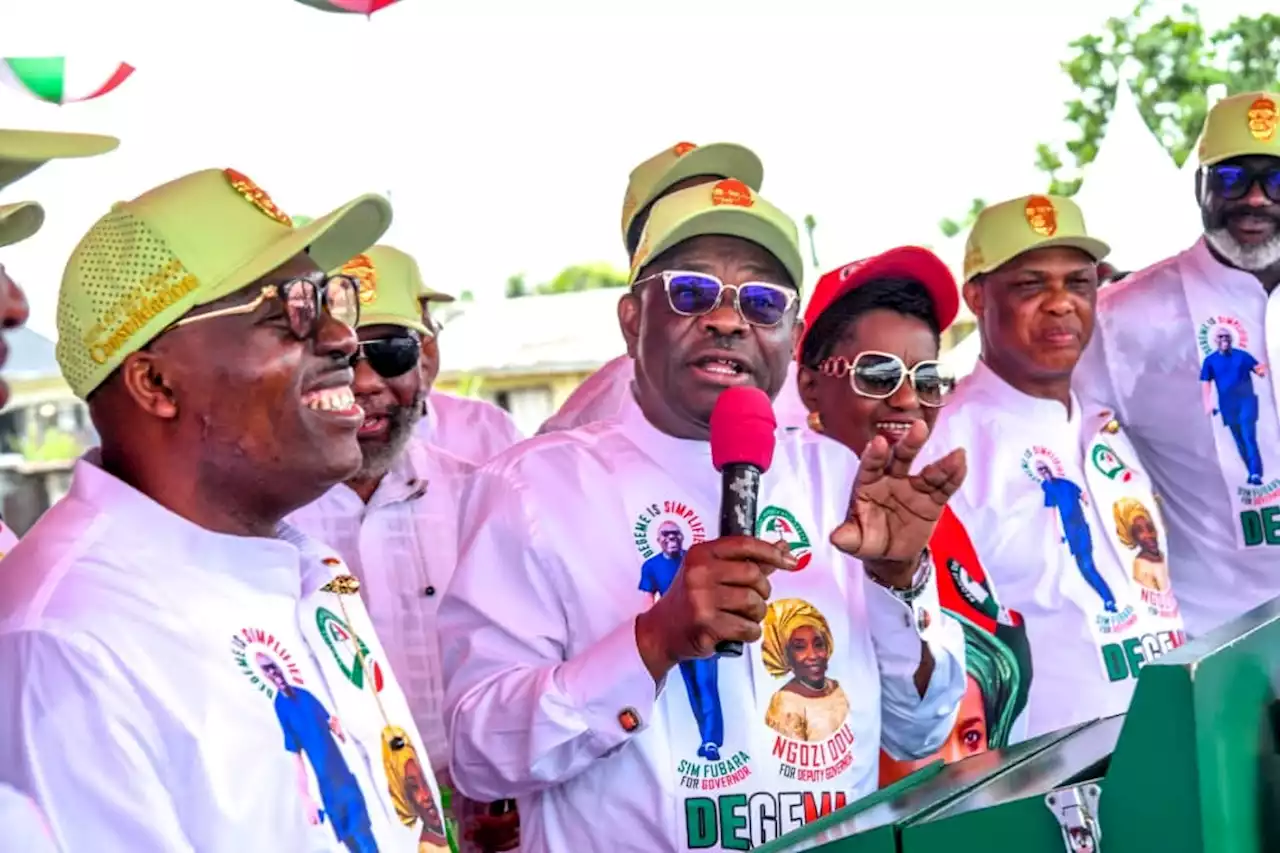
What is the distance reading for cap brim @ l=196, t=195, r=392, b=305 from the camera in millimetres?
2152

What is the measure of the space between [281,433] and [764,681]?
1.00m

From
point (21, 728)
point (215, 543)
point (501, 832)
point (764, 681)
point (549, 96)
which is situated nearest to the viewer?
point (21, 728)

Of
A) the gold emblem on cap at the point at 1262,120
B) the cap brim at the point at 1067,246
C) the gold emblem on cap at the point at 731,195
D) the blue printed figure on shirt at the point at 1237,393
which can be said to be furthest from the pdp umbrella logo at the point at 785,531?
the gold emblem on cap at the point at 1262,120

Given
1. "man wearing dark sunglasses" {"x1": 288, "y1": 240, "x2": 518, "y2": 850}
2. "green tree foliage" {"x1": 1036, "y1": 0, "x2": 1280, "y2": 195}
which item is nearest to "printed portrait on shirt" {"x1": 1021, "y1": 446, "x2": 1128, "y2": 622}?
"man wearing dark sunglasses" {"x1": 288, "y1": 240, "x2": 518, "y2": 850}

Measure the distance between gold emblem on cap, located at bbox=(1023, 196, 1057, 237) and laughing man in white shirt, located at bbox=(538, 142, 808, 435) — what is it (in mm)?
767

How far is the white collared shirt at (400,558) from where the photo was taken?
423 cm

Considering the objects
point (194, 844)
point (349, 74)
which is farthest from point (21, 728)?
point (349, 74)

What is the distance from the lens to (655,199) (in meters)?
4.39

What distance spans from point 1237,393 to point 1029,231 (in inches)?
32.2

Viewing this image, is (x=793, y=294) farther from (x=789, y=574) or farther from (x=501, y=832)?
(x=501, y=832)

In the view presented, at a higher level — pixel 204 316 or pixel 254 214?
pixel 254 214

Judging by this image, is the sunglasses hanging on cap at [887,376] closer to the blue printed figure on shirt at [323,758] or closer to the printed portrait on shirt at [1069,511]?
the printed portrait on shirt at [1069,511]

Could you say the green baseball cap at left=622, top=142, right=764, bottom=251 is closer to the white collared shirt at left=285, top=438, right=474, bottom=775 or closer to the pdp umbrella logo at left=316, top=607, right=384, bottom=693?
the white collared shirt at left=285, top=438, right=474, bottom=775

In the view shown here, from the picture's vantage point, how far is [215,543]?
2098mm
